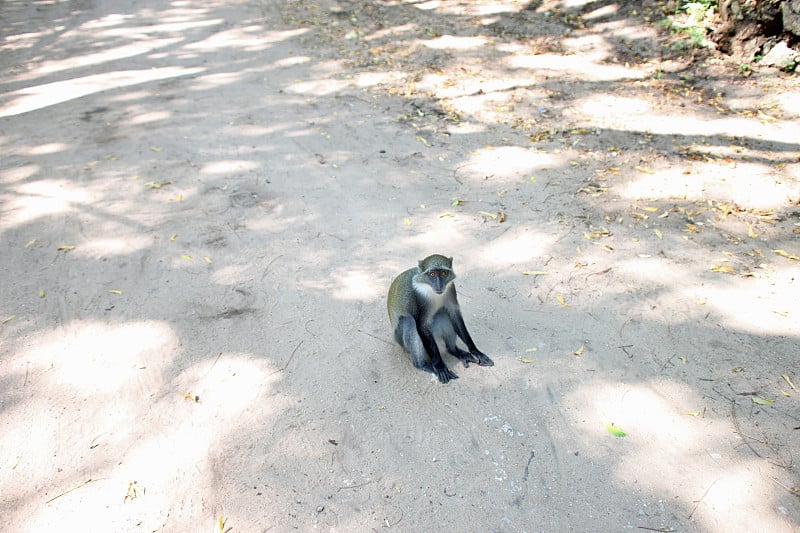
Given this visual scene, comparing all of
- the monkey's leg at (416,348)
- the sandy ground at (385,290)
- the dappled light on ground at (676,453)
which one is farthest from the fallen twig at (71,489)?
the dappled light on ground at (676,453)

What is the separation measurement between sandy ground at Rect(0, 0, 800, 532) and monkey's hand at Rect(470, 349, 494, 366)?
0.32ft

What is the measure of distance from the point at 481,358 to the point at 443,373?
1.10ft

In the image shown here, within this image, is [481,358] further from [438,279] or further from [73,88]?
[73,88]

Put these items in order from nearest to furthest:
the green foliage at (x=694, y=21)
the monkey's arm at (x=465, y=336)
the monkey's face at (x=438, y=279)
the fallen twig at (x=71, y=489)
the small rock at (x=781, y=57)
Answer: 1. the fallen twig at (x=71, y=489)
2. the monkey's face at (x=438, y=279)
3. the monkey's arm at (x=465, y=336)
4. the small rock at (x=781, y=57)
5. the green foliage at (x=694, y=21)

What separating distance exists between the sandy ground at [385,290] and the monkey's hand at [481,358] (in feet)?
0.32

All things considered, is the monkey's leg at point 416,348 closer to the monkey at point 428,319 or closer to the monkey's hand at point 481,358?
the monkey at point 428,319

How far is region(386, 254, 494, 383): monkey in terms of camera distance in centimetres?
396

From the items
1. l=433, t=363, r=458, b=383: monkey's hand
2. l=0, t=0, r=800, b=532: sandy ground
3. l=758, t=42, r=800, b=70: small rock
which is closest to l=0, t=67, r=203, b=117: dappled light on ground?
l=0, t=0, r=800, b=532: sandy ground

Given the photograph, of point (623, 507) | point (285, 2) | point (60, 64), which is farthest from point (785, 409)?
point (285, 2)

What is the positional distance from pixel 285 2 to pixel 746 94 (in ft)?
34.2

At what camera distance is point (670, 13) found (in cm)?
1002

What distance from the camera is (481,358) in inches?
164

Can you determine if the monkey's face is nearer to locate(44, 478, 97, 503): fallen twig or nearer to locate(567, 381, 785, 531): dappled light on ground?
locate(567, 381, 785, 531): dappled light on ground

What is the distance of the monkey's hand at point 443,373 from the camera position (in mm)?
4020
